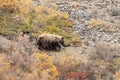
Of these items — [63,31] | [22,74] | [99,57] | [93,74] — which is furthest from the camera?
[63,31]

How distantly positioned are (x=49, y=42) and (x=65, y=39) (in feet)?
6.94

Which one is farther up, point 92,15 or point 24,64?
point 24,64

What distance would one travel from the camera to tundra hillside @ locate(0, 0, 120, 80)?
2288 cm

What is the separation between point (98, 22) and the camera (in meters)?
34.9

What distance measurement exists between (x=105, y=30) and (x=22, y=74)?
44.9 ft

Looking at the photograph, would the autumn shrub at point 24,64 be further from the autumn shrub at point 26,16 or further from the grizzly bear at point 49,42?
the autumn shrub at point 26,16

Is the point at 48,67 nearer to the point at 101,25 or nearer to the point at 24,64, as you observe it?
the point at 24,64

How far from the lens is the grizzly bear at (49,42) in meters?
29.4

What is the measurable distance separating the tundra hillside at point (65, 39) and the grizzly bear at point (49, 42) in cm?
52

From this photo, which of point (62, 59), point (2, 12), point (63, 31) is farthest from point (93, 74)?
point (2, 12)

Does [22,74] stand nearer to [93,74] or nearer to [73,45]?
[93,74]

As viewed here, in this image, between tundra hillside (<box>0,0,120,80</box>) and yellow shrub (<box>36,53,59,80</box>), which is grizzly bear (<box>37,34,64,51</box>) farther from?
yellow shrub (<box>36,53,59,80</box>)

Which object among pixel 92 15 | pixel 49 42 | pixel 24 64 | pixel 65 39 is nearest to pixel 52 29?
pixel 65 39

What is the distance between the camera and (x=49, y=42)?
97.3 feet
